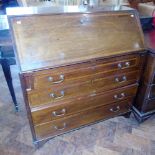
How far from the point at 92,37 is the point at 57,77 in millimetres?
361

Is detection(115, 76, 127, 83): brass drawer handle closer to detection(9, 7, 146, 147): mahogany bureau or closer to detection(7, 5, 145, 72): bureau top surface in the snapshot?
detection(9, 7, 146, 147): mahogany bureau

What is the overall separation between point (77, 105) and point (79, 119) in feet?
0.55

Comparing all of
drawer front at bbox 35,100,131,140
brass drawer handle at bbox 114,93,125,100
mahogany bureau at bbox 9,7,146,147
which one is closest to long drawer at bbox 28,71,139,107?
mahogany bureau at bbox 9,7,146,147

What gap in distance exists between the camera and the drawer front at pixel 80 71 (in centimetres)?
105

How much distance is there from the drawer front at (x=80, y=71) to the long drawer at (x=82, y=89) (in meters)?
0.05

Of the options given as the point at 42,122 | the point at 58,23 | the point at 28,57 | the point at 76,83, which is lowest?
the point at 42,122

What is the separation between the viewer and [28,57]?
1.01 meters

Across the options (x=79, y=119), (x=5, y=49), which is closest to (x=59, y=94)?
(x=79, y=119)

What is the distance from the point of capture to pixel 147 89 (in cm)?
146

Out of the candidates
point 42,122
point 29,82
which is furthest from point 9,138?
point 29,82

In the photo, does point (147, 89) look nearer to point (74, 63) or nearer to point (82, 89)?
point (82, 89)

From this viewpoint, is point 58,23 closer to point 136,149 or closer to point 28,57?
point 28,57

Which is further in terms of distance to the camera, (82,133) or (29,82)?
(82,133)

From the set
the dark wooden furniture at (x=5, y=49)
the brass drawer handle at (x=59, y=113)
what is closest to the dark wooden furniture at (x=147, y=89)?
the brass drawer handle at (x=59, y=113)
